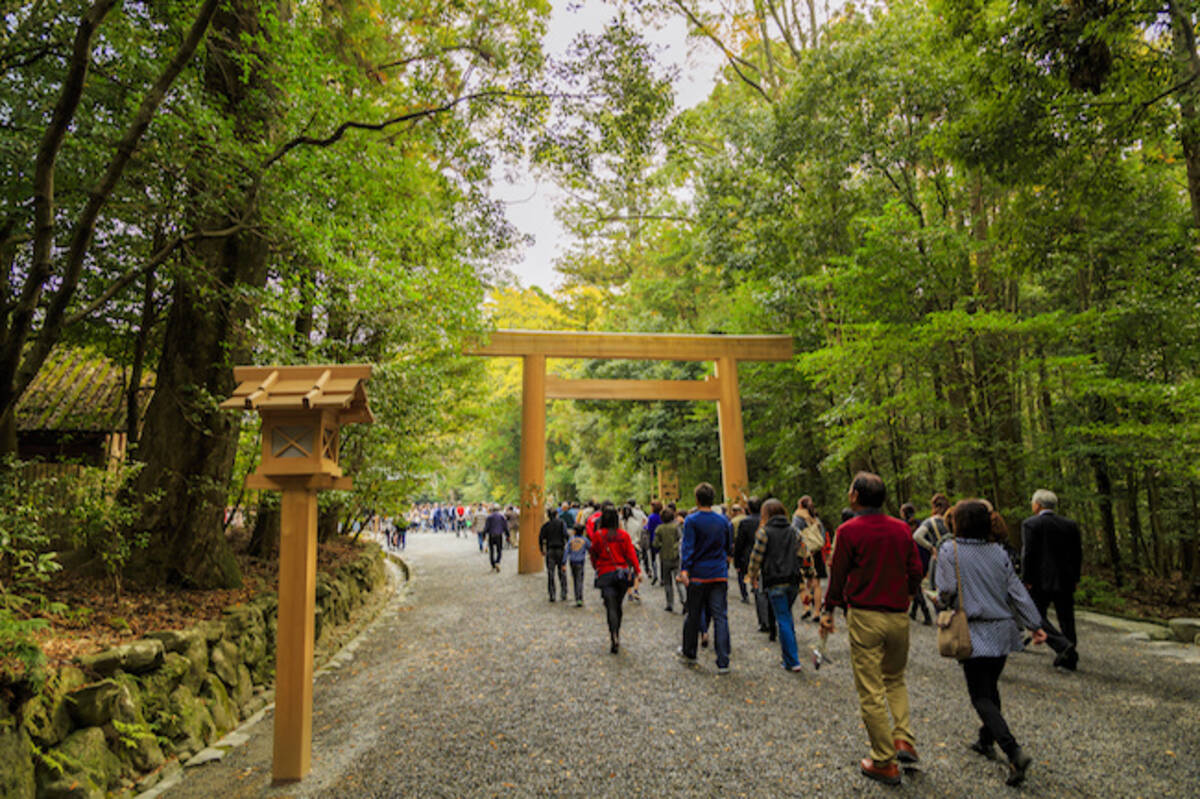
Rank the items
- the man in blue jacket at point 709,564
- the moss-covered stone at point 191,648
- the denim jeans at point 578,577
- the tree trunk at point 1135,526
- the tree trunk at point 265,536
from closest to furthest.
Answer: the moss-covered stone at point 191,648 < the man in blue jacket at point 709,564 < the tree trunk at point 265,536 < the denim jeans at point 578,577 < the tree trunk at point 1135,526

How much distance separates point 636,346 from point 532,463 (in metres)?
3.45

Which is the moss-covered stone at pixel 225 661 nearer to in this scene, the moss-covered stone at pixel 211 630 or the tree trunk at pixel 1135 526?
the moss-covered stone at pixel 211 630

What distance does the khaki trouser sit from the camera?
3.03 metres

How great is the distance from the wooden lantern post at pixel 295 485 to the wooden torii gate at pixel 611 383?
7739 mm

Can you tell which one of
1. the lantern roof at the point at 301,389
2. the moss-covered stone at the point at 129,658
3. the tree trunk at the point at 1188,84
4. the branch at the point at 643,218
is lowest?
the moss-covered stone at the point at 129,658

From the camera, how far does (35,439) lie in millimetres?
8648

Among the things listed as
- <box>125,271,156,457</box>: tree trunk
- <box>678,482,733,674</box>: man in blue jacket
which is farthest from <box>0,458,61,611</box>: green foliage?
<box>678,482,733,674</box>: man in blue jacket

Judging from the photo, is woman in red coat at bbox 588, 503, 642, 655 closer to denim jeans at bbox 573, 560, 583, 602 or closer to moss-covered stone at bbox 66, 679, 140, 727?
denim jeans at bbox 573, 560, 583, 602

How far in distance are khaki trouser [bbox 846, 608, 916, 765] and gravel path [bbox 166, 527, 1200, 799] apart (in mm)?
232

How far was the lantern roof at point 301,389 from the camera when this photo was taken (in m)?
3.51

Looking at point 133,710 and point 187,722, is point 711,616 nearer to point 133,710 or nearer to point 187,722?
point 187,722

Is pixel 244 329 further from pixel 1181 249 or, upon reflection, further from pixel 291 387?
pixel 1181 249

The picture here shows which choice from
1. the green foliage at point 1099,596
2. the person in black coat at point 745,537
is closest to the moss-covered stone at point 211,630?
the person in black coat at point 745,537

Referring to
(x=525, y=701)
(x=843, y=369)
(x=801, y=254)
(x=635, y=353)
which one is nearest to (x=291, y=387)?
(x=525, y=701)
